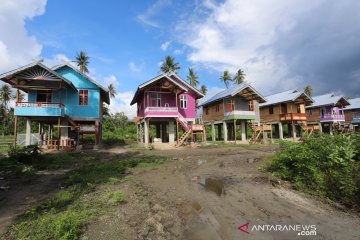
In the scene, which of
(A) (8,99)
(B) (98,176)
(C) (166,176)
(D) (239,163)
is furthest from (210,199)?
(A) (8,99)

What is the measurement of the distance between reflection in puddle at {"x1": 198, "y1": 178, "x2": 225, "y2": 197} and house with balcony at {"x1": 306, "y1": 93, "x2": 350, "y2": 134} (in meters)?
34.9

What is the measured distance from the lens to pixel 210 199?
23.3 ft

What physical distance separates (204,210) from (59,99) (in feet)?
69.6

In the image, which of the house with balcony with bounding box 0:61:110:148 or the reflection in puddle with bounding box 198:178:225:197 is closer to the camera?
the reflection in puddle with bounding box 198:178:225:197

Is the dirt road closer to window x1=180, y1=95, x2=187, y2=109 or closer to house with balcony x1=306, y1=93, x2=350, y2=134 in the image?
window x1=180, y1=95, x2=187, y2=109

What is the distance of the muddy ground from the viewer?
4.89 metres

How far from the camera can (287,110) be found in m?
35.5

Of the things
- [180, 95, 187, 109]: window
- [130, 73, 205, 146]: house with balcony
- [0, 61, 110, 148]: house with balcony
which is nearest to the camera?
[0, 61, 110, 148]: house with balcony

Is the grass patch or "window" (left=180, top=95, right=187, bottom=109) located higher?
"window" (left=180, top=95, right=187, bottom=109)

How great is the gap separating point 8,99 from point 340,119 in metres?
71.7

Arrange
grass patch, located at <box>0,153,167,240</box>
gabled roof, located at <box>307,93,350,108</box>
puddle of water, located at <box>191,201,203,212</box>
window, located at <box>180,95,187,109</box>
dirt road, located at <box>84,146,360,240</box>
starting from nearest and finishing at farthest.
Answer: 1. grass patch, located at <box>0,153,167,240</box>
2. dirt road, located at <box>84,146,360,240</box>
3. puddle of water, located at <box>191,201,203,212</box>
4. window, located at <box>180,95,187,109</box>
5. gabled roof, located at <box>307,93,350,108</box>

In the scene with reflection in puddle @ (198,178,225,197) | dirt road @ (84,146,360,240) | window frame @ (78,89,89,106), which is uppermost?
window frame @ (78,89,89,106)

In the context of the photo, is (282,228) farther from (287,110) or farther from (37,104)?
(287,110)

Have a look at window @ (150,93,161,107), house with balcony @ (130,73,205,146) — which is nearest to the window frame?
house with balcony @ (130,73,205,146)
